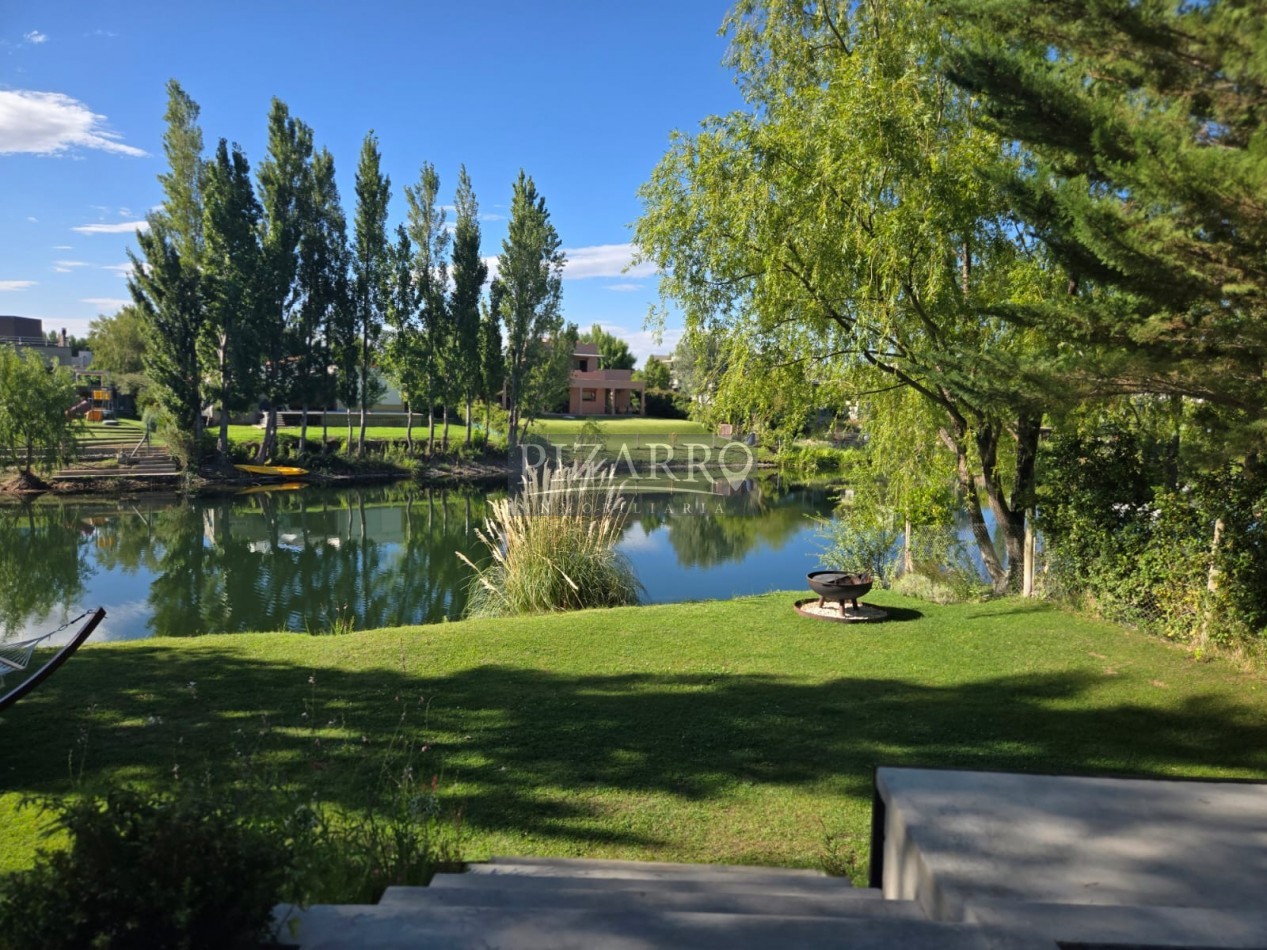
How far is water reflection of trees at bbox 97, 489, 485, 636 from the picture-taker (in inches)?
408

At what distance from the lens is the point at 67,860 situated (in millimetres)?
1489

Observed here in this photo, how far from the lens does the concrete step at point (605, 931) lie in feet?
5.32

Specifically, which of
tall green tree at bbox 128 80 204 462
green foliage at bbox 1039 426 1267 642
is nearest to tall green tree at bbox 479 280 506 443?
tall green tree at bbox 128 80 204 462

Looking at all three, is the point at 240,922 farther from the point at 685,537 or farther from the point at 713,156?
the point at 685,537

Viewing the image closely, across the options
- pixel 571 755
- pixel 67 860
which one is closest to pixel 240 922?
pixel 67 860

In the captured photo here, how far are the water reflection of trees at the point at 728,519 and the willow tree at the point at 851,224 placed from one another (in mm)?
5868

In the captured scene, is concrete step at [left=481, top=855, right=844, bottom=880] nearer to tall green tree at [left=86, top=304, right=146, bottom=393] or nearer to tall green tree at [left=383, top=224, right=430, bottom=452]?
tall green tree at [left=383, top=224, right=430, bottom=452]

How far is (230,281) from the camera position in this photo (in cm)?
2395

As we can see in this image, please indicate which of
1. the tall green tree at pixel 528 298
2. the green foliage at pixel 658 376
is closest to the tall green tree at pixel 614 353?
the green foliage at pixel 658 376

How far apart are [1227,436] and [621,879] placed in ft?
12.9

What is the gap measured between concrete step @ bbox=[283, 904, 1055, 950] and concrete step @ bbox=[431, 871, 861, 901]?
39cm

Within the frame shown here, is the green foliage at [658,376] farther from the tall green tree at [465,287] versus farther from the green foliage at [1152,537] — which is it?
the green foliage at [1152,537]

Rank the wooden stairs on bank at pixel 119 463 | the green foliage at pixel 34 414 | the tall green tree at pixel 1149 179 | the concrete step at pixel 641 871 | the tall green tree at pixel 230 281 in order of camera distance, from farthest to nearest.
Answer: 1. the tall green tree at pixel 230 281
2. the wooden stairs on bank at pixel 119 463
3. the green foliage at pixel 34 414
4. the tall green tree at pixel 1149 179
5. the concrete step at pixel 641 871

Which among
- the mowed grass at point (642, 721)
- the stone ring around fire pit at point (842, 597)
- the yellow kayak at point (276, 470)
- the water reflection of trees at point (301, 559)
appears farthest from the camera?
the yellow kayak at point (276, 470)
